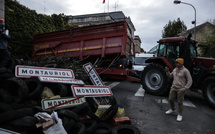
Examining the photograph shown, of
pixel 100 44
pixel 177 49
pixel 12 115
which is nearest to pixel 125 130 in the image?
pixel 12 115

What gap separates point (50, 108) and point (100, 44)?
16.1 ft

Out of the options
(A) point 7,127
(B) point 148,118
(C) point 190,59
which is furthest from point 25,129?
(C) point 190,59

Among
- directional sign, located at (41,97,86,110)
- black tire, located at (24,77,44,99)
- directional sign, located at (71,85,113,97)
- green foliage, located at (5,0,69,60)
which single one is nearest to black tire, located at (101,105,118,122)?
directional sign, located at (71,85,113,97)

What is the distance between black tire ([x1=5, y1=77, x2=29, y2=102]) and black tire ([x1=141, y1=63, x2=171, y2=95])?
184 inches

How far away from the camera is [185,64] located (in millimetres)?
5191

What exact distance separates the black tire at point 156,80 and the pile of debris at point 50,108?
9.08 ft

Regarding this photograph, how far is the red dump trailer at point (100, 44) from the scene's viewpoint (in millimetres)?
6668

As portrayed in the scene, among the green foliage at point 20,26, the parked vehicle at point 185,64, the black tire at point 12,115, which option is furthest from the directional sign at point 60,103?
the green foliage at point 20,26

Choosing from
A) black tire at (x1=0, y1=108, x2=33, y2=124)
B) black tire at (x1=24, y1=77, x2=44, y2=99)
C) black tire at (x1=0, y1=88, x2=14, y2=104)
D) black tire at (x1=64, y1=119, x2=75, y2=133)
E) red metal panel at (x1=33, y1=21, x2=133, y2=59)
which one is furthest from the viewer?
red metal panel at (x1=33, y1=21, x2=133, y2=59)

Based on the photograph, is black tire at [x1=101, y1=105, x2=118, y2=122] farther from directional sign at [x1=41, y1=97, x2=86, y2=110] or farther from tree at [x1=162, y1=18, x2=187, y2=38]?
tree at [x1=162, y1=18, x2=187, y2=38]

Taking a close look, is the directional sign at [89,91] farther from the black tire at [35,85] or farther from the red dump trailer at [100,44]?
the red dump trailer at [100,44]

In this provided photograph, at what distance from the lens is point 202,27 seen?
31141 mm

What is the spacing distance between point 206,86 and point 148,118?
7.82 ft

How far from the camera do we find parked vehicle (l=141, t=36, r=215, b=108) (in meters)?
4.53
